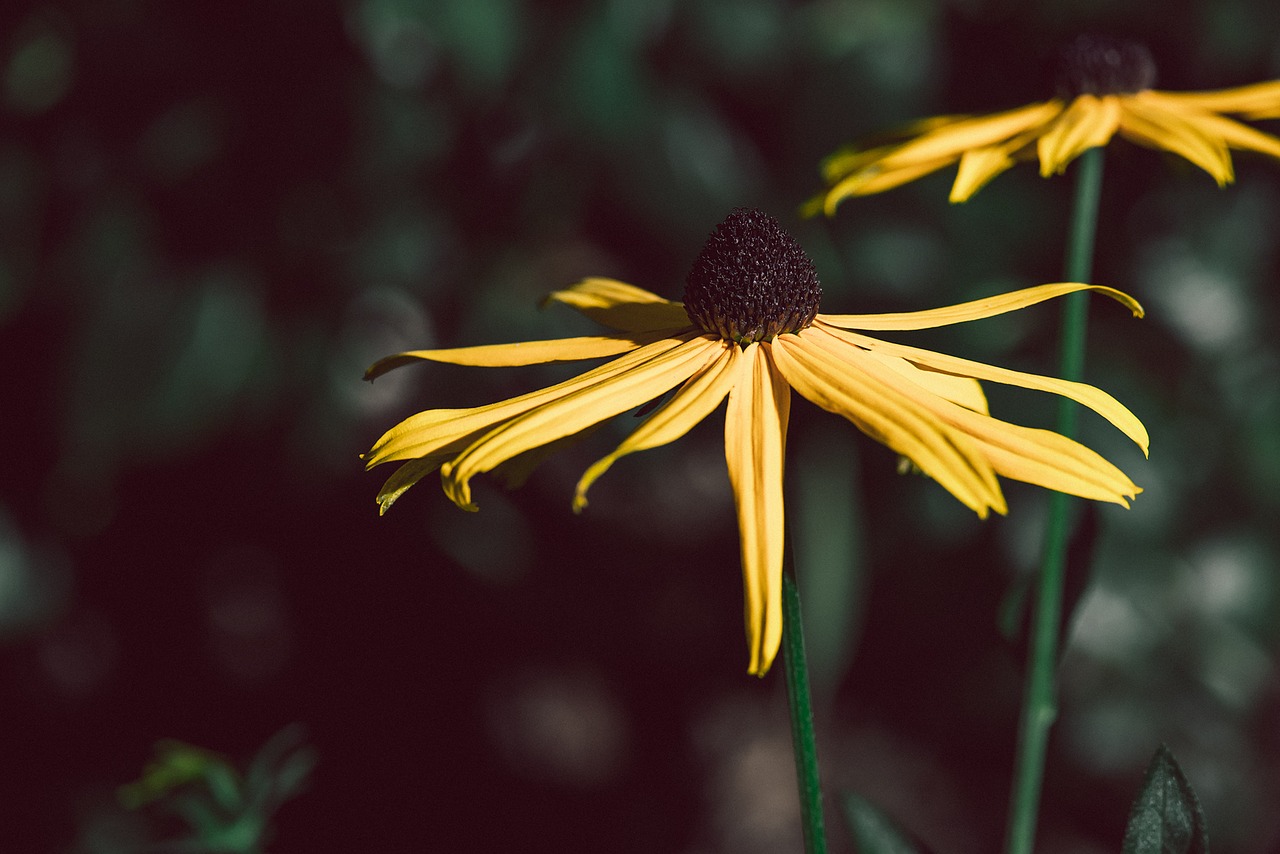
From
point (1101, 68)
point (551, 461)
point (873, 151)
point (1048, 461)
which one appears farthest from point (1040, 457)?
point (551, 461)

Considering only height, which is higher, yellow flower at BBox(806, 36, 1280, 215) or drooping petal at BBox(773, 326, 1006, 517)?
yellow flower at BBox(806, 36, 1280, 215)

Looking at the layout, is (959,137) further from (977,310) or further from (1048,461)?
(1048,461)

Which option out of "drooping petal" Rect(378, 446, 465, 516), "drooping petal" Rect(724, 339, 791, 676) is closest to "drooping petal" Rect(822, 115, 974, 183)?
"drooping petal" Rect(724, 339, 791, 676)

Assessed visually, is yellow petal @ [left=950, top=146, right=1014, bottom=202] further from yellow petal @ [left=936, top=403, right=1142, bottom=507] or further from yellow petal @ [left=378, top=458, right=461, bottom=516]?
yellow petal @ [left=378, top=458, right=461, bottom=516]

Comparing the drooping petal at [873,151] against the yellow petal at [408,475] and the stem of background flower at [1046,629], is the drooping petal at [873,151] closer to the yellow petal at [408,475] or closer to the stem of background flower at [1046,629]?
the stem of background flower at [1046,629]

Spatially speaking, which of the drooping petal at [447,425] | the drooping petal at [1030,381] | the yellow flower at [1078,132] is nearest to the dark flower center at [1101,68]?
the yellow flower at [1078,132]
